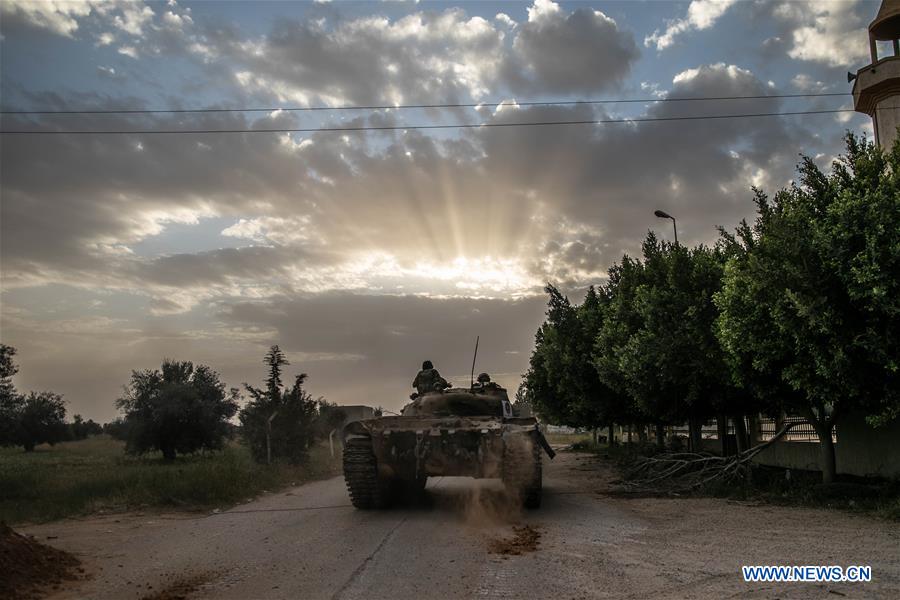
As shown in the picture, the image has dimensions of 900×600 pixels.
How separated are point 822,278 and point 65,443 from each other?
6977 cm

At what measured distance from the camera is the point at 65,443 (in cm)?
6431

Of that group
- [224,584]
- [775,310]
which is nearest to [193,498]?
[224,584]

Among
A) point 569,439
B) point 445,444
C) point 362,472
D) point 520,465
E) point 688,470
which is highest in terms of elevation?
point 445,444

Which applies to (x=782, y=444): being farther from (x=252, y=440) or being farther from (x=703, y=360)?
(x=252, y=440)

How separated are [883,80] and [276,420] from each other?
22.4 metres

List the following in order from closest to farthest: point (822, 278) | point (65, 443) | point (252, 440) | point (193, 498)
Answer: point (822, 278)
point (193, 498)
point (252, 440)
point (65, 443)

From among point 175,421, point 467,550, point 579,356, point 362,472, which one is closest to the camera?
point 467,550

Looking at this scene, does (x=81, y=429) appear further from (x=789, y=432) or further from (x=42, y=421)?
(x=789, y=432)

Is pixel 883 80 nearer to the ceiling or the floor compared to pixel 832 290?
nearer to the ceiling

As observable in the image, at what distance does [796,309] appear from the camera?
10.8 metres

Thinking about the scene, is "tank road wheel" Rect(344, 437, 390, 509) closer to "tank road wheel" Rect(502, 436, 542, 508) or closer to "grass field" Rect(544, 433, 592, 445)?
"tank road wheel" Rect(502, 436, 542, 508)

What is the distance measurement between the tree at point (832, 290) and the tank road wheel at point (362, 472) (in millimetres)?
6645

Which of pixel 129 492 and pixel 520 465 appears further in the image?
pixel 129 492

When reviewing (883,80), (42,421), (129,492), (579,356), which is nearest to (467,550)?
(129,492)
